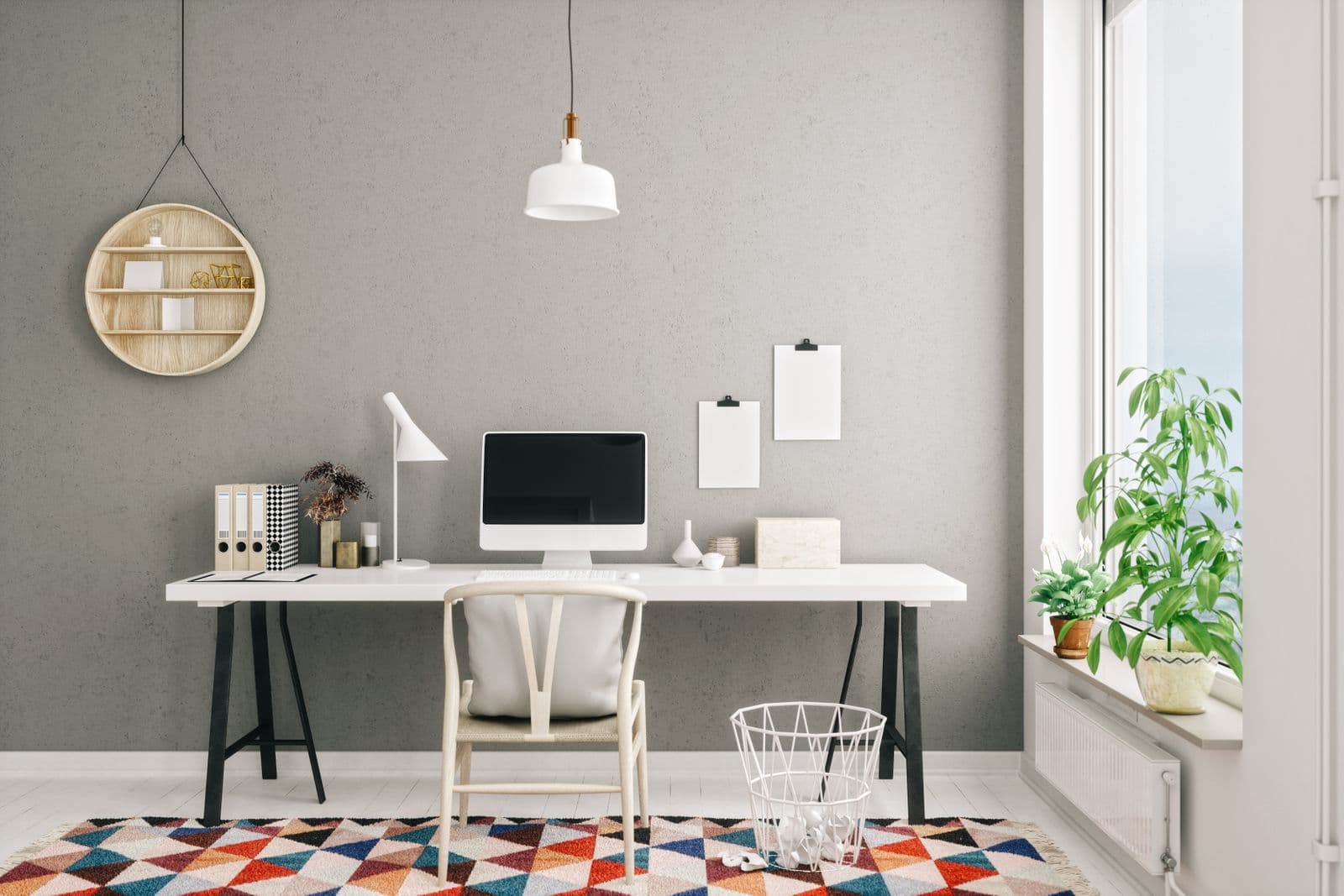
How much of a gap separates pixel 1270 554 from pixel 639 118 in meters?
2.37

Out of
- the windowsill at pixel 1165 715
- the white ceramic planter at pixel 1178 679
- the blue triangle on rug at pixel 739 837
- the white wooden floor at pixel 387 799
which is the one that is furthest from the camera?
the white wooden floor at pixel 387 799

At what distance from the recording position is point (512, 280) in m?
3.42

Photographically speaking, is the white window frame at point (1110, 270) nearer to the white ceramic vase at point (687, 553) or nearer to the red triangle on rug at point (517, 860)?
→ the white ceramic vase at point (687, 553)

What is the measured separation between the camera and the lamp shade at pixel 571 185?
2570 millimetres

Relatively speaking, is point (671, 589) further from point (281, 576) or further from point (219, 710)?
point (219, 710)

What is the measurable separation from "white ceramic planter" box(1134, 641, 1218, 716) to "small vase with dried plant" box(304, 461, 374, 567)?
2413 millimetres

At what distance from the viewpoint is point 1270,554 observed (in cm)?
202

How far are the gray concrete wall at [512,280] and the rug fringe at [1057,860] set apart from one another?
0.60 m

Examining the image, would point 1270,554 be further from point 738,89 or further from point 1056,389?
point 738,89

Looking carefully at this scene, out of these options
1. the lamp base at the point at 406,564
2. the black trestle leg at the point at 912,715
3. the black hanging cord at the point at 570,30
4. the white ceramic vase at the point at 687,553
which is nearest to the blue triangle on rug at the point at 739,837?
the black trestle leg at the point at 912,715

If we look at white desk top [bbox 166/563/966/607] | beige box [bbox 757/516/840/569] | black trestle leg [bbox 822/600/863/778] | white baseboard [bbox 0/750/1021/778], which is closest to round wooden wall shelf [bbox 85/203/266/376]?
white desk top [bbox 166/563/966/607]

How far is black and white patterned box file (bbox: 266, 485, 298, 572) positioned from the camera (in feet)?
10.4

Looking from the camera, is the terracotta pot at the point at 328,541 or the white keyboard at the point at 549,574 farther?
the terracotta pot at the point at 328,541

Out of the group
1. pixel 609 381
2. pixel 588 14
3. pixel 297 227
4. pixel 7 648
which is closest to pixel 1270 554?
pixel 609 381
